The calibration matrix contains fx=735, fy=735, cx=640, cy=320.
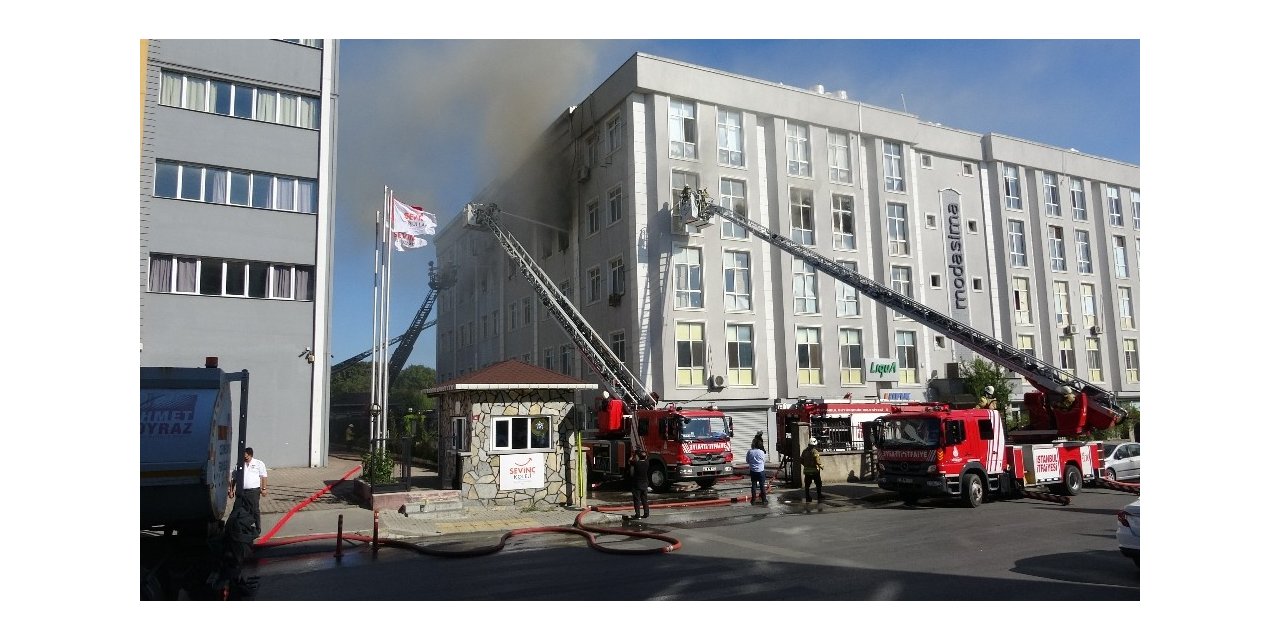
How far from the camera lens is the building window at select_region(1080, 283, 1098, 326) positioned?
31.0m

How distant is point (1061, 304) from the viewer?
33.1 metres

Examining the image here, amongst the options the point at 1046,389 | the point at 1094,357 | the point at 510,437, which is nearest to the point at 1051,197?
the point at 1094,357

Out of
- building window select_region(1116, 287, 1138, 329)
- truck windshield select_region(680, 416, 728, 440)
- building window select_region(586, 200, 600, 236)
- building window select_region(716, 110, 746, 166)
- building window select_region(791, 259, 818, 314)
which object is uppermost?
building window select_region(716, 110, 746, 166)

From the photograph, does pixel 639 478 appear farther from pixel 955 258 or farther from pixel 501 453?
pixel 955 258

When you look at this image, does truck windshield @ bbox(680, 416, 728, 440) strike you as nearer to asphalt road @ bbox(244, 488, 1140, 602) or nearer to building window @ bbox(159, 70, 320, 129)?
asphalt road @ bbox(244, 488, 1140, 602)

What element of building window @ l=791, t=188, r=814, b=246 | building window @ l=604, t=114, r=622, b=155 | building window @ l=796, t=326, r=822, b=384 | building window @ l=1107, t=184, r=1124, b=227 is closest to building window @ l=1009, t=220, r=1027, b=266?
building window @ l=1107, t=184, r=1124, b=227

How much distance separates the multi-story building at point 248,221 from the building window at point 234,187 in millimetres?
33

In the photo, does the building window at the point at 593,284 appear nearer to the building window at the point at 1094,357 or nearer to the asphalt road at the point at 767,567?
the asphalt road at the point at 767,567

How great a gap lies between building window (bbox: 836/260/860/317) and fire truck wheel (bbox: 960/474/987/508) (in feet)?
51.6

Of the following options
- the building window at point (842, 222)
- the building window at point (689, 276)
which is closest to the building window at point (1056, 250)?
the building window at point (842, 222)

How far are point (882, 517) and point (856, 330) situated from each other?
60.7 feet

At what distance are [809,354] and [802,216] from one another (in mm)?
6026

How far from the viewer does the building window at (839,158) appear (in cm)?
3281
